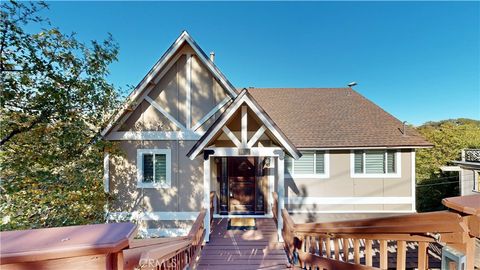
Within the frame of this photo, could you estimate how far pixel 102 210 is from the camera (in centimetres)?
714

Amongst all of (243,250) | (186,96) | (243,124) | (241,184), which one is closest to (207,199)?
(243,250)

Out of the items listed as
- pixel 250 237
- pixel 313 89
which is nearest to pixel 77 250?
pixel 250 237

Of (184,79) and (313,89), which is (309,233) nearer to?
(184,79)

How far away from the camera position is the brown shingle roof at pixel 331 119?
8.97 metres

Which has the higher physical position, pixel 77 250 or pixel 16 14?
pixel 16 14

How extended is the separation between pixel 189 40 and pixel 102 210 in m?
6.65

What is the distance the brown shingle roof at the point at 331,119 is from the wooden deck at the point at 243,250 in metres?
4.35

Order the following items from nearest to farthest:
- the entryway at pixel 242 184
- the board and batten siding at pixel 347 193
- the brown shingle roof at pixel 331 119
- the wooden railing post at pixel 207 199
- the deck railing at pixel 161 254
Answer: the deck railing at pixel 161 254 < the wooden railing post at pixel 207 199 < the entryway at pixel 242 184 < the board and batten siding at pixel 347 193 < the brown shingle roof at pixel 331 119

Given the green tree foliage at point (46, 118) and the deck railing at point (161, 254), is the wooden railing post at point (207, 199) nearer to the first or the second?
the deck railing at point (161, 254)

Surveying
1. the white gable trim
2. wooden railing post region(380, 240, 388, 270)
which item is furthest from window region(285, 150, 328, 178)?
wooden railing post region(380, 240, 388, 270)

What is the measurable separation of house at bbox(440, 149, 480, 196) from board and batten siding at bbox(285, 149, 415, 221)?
855 cm

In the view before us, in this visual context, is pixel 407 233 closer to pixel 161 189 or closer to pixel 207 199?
pixel 207 199

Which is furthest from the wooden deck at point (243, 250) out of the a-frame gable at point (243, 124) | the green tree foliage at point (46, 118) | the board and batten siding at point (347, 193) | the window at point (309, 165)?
the green tree foliage at point (46, 118)

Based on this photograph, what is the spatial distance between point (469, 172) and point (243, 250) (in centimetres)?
1783
